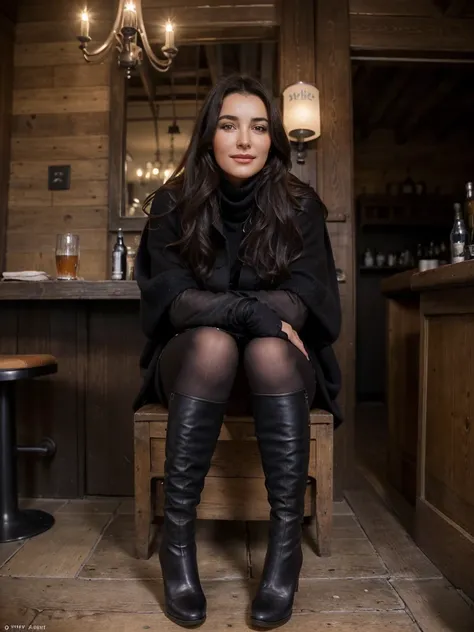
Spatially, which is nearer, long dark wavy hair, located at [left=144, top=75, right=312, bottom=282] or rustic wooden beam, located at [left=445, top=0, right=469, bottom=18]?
long dark wavy hair, located at [left=144, top=75, right=312, bottom=282]

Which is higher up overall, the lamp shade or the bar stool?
the lamp shade

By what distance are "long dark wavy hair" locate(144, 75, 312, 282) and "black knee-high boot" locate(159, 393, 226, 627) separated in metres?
0.38

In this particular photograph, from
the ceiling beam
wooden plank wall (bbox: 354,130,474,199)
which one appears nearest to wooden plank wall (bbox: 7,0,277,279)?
the ceiling beam

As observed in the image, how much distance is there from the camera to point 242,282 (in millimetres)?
1418

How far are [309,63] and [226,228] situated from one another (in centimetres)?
112

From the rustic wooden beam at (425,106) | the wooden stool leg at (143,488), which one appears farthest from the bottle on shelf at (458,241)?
the rustic wooden beam at (425,106)

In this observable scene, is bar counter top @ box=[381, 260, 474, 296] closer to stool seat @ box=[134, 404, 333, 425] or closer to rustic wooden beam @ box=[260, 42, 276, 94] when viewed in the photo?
stool seat @ box=[134, 404, 333, 425]

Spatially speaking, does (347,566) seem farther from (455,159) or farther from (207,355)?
(455,159)

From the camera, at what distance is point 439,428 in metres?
1.52

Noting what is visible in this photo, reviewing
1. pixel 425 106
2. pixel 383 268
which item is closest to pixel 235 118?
pixel 425 106

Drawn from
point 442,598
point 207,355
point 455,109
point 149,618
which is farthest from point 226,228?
point 455,109

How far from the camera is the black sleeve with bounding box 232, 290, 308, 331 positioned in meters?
1.34

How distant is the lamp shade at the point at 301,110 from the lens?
6.82 ft

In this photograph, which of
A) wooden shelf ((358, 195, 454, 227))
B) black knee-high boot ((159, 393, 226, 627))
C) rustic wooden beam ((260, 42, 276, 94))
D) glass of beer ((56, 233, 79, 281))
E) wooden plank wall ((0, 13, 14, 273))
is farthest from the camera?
wooden shelf ((358, 195, 454, 227))
